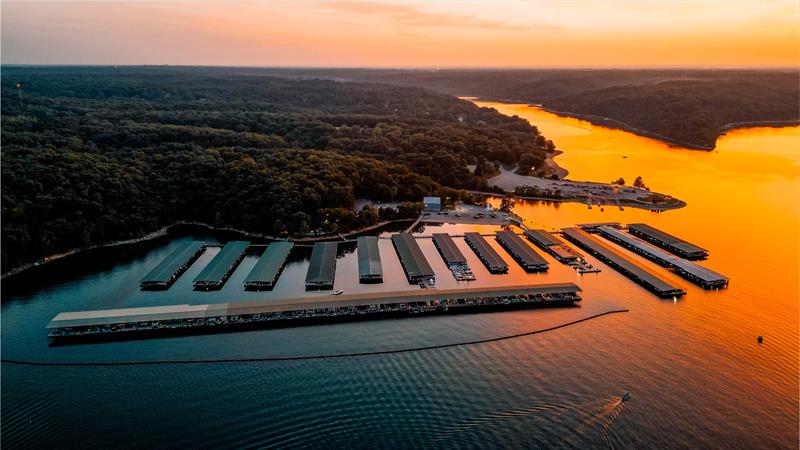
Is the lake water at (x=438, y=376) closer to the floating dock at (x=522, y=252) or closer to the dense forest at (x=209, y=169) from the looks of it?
the floating dock at (x=522, y=252)

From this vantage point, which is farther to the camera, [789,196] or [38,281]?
[789,196]

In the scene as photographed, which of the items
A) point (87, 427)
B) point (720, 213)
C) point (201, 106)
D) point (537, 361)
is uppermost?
point (201, 106)

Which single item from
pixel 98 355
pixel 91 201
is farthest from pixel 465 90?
pixel 98 355

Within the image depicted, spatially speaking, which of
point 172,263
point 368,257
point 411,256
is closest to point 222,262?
point 172,263

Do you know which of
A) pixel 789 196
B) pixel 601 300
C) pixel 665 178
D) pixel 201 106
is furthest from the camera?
pixel 201 106

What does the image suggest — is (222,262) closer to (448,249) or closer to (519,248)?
(448,249)

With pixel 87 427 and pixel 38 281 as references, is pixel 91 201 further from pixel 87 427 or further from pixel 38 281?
pixel 87 427

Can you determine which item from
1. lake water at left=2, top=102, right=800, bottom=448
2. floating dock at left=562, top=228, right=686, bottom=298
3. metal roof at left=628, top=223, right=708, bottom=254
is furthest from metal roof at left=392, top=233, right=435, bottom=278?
metal roof at left=628, top=223, right=708, bottom=254
